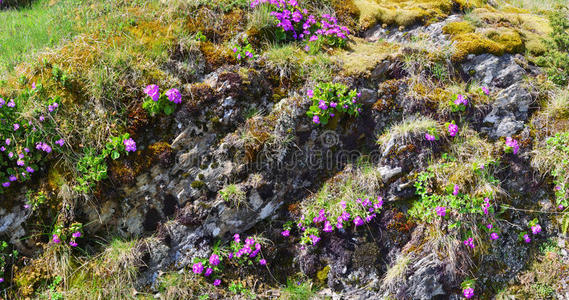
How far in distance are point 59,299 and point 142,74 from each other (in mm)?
3158

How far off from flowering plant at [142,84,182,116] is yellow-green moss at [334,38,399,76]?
2605 millimetres

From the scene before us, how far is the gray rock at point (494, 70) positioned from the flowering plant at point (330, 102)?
6.82 feet

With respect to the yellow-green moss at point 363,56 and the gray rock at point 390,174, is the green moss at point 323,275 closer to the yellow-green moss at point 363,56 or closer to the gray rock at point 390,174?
the gray rock at point 390,174

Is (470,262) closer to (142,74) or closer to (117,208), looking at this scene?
(117,208)

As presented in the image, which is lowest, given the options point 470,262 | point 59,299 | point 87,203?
point 470,262

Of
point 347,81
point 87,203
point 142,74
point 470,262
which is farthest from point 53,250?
point 470,262

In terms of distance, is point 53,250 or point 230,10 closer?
point 53,250

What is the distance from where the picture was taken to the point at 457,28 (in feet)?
20.1

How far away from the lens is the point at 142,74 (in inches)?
203

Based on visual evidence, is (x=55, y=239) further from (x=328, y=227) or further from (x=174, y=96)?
(x=328, y=227)

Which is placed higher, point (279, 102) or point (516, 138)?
point (279, 102)

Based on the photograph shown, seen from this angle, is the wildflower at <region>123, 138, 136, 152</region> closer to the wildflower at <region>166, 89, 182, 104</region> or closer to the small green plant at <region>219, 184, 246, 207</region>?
the wildflower at <region>166, 89, 182, 104</region>

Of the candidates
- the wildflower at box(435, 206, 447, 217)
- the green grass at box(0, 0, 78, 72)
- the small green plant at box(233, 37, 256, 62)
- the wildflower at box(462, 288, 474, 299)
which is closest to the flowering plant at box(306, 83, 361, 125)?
the small green plant at box(233, 37, 256, 62)

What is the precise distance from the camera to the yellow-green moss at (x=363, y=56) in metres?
5.50
